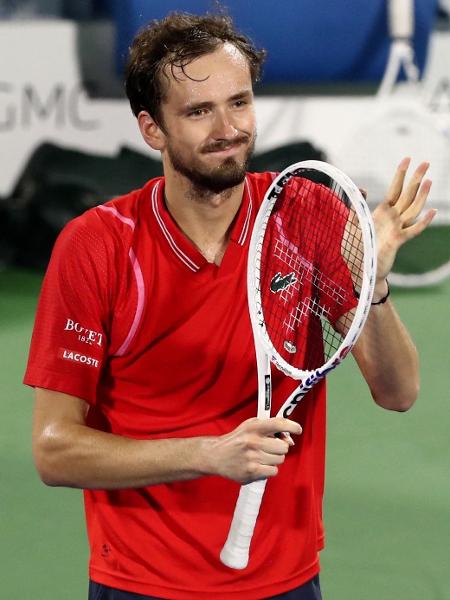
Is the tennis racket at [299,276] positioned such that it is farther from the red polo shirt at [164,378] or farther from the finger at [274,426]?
the finger at [274,426]

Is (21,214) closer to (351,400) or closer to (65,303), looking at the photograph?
(351,400)

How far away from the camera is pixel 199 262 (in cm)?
266

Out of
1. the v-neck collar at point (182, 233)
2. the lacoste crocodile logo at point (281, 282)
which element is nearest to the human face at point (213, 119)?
the v-neck collar at point (182, 233)

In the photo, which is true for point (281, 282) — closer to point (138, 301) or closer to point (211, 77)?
point (138, 301)

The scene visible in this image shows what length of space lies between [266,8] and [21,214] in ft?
6.47

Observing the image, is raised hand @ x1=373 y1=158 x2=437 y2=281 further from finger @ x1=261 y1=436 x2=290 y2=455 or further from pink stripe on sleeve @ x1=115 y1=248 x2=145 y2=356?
pink stripe on sleeve @ x1=115 y1=248 x2=145 y2=356

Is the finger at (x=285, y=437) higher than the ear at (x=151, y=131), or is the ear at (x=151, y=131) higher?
the ear at (x=151, y=131)

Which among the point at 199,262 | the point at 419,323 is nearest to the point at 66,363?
the point at 199,262

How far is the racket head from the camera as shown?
2.64m

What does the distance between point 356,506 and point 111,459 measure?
8.10 feet

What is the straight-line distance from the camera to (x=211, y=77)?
2.58 metres

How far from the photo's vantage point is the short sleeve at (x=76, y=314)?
2559mm

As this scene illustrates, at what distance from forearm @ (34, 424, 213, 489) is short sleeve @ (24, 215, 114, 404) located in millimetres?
106

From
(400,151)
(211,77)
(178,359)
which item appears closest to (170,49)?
(211,77)
